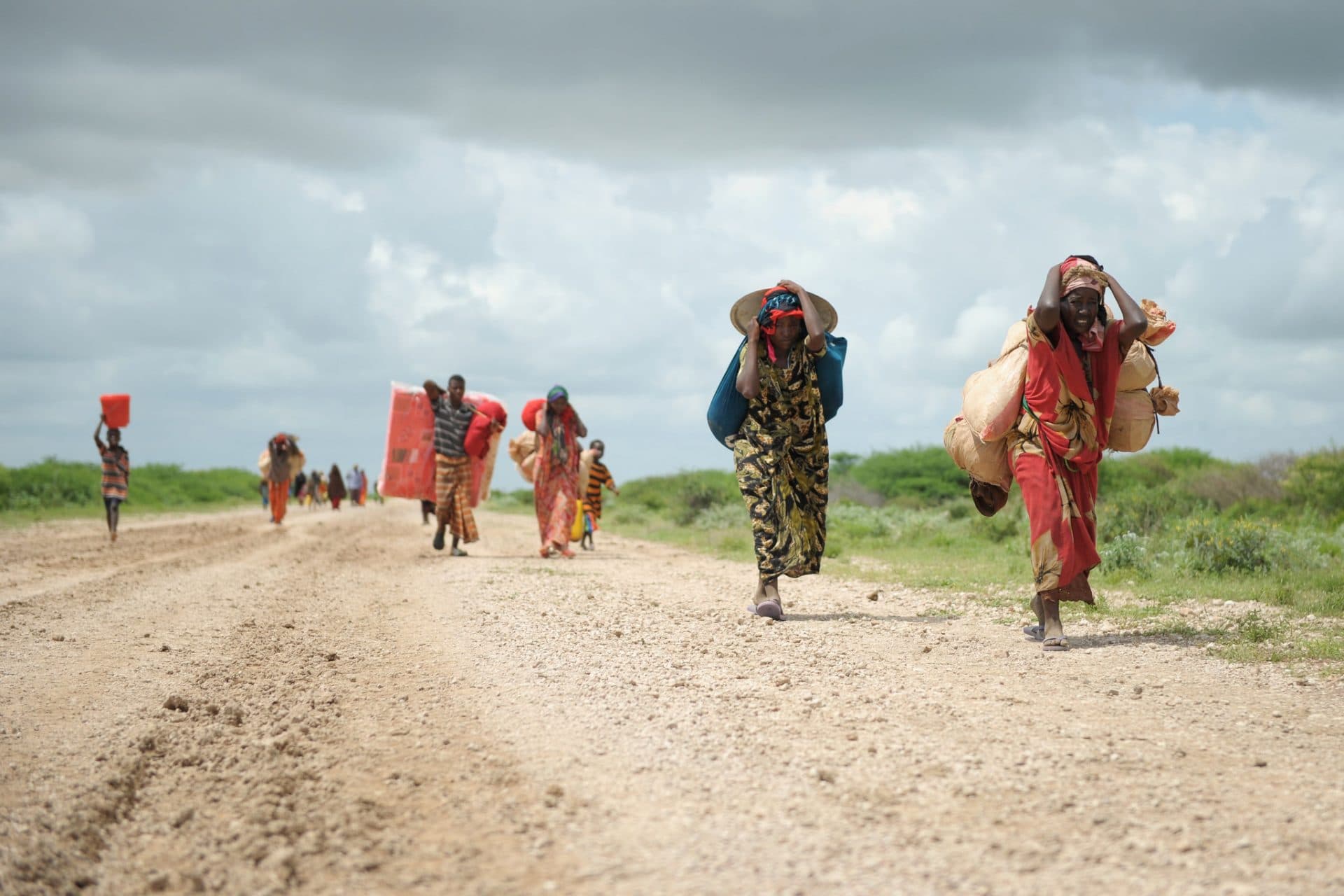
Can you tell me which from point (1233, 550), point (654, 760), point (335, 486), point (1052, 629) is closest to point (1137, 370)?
point (1052, 629)

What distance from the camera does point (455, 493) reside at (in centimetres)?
1659

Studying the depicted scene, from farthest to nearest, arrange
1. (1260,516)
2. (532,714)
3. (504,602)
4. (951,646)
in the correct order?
(1260,516)
(504,602)
(951,646)
(532,714)

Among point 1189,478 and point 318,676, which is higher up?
point 1189,478

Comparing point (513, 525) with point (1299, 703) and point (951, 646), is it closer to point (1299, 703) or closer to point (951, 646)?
point (951, 646)

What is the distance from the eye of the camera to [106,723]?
546 centimetres

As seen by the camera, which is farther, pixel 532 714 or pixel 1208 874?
pixel 532 714

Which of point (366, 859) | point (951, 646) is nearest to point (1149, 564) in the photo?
point (951, 646)

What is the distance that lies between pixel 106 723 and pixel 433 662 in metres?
1.85

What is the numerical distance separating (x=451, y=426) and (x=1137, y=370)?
11.0m

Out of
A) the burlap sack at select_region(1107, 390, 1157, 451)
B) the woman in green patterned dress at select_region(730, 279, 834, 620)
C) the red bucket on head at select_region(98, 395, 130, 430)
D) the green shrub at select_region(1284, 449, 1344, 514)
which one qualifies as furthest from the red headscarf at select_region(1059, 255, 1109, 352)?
the red bucket on head at select_region(98, 395, 130, 430)

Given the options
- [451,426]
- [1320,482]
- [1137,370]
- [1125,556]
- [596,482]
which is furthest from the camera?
[596,482]

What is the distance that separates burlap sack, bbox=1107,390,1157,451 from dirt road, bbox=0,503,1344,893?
4.14 feet

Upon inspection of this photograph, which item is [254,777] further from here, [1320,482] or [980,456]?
[1320,482]

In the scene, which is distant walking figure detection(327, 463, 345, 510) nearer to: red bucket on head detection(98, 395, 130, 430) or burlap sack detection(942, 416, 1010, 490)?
red bucket on head detection(98, 395, 130, 430)
